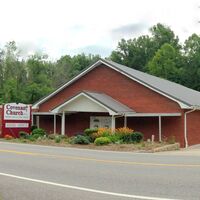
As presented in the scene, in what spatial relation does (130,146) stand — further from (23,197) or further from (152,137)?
(23,197)

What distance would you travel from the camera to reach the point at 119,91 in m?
34.7

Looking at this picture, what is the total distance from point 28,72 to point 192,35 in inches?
1330

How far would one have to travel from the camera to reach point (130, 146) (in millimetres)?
25141

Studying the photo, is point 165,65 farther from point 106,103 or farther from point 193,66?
point 106,103

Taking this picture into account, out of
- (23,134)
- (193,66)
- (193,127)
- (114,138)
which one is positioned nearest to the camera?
(114,138)

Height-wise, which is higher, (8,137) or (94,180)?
(8,137)

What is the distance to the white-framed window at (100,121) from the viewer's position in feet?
113

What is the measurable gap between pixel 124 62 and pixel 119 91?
53.4m

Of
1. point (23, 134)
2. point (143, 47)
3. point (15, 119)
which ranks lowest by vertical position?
point (23, 134)

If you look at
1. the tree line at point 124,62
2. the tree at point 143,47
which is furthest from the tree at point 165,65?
the tree at point 143,47

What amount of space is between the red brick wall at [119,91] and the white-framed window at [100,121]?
6.00 ft

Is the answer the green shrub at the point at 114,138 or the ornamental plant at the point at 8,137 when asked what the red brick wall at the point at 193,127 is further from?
the ornamental plant at the point at 8,137

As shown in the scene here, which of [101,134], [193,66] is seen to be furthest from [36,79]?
[101,134]

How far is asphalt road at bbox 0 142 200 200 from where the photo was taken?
936 cm
